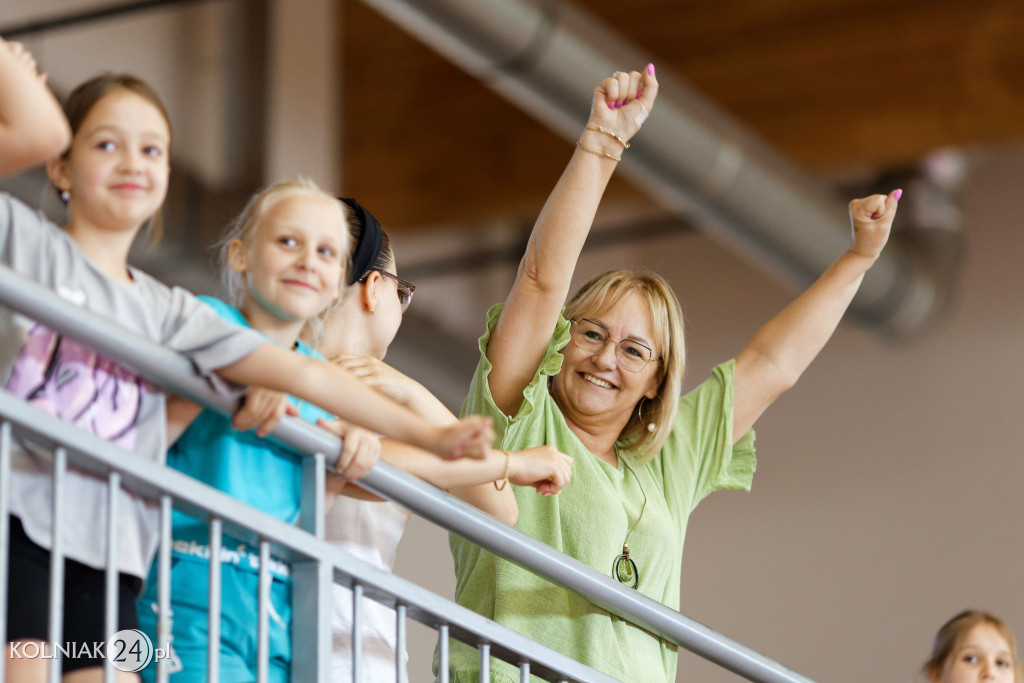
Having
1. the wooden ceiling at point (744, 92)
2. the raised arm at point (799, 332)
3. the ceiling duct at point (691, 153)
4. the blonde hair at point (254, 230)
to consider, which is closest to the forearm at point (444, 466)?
the blonde hair at point (254, 230)

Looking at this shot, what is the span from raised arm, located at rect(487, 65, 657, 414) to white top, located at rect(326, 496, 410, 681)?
0.35 meters

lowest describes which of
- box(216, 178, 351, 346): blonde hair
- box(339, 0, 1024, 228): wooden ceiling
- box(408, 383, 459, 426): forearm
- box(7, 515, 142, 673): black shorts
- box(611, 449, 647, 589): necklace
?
box(7, 515, 142, 673): black shorts

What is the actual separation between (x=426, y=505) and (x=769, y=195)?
13.6 feet

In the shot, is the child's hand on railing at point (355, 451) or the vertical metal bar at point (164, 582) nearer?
the vertical metal bar at point (164, 582)

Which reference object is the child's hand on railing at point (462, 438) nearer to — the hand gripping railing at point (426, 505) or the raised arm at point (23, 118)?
the hand gripping railing at point (426, 505)

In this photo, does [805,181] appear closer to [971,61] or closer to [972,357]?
[971,61]

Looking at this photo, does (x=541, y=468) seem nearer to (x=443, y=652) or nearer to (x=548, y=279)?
(x=443, y=652)

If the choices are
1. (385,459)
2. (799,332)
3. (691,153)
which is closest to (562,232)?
(385,459)

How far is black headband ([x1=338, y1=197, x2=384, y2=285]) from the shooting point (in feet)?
6.89

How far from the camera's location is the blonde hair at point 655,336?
2.50 m

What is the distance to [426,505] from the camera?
5.82 feet

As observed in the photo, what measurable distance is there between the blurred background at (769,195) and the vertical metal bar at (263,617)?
3594 millimetres

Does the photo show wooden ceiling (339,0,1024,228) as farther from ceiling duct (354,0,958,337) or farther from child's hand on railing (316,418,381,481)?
child's hand on railing (316,418,381,481)

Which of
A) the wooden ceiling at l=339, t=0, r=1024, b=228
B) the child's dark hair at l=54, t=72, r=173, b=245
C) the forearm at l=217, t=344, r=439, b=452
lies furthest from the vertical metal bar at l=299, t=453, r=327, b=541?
the wooden ceiling at l=339, t=0, r=1024, b=228
